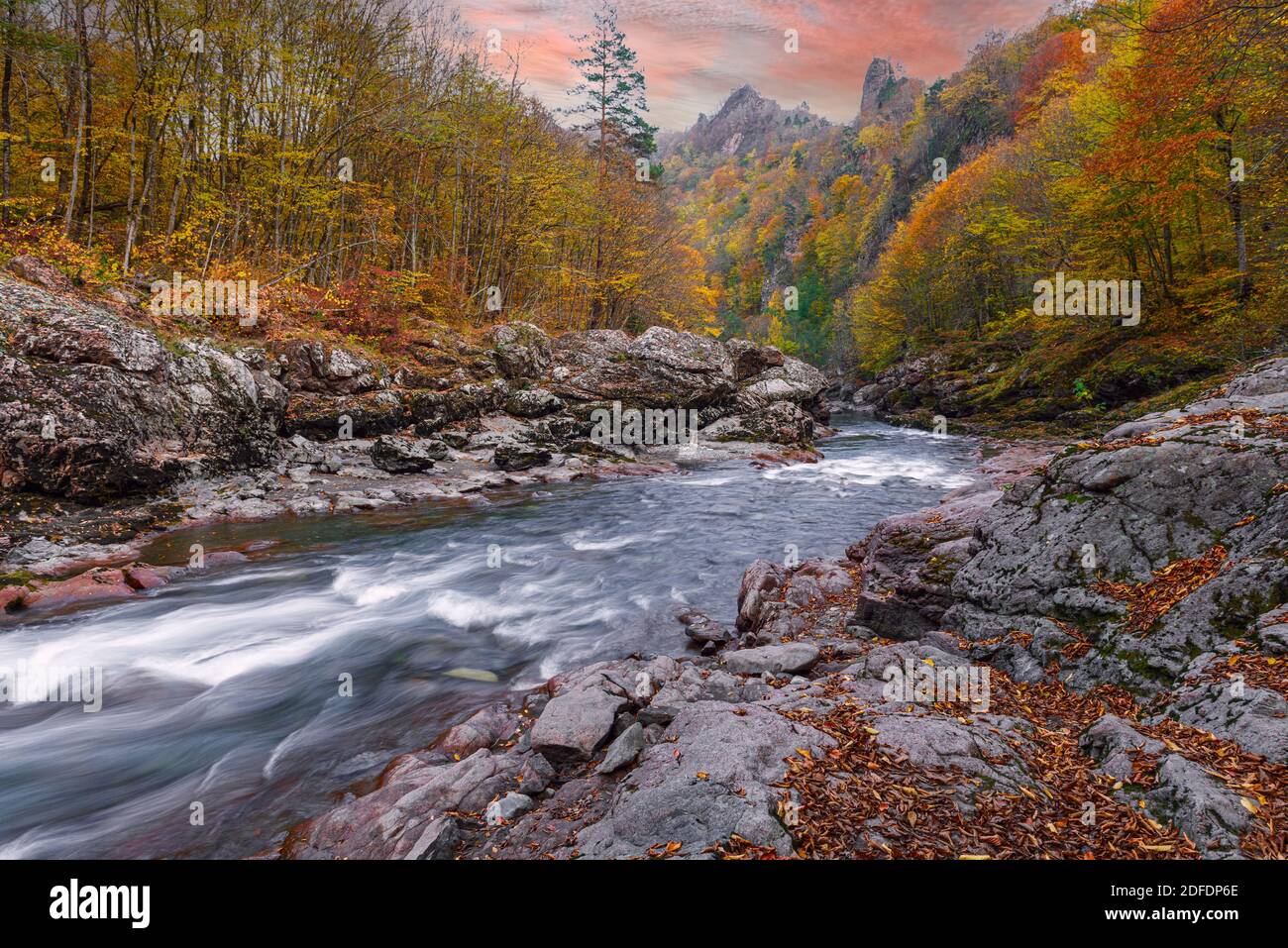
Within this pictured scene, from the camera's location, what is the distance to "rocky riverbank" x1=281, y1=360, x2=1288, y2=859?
2.91 metres

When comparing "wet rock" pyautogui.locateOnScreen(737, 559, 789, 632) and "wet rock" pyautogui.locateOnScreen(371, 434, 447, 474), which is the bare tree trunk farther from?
"wet rock" pyautogui.locateOnScreen(737, 559, 789, 632)

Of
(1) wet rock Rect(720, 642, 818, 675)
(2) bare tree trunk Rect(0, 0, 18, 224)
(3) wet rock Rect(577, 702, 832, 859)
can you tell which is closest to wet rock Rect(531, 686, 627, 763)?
(3) wet rock Rect(577, 702, 832, 859)

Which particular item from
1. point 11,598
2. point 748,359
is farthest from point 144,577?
point 748,359

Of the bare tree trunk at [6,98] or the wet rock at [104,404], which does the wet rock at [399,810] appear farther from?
the bare tree trunk at [6,98]

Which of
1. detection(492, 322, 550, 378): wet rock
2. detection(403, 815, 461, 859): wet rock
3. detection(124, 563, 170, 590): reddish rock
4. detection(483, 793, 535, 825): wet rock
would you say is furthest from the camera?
detection(492, 322, 550, 378): wet rock

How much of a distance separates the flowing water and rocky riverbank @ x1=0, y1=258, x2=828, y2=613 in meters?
1.32

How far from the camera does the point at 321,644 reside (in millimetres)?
8633

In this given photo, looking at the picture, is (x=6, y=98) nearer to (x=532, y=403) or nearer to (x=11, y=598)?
(x=11, y=598)

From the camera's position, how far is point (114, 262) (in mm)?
16047

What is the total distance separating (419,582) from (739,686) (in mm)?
7586

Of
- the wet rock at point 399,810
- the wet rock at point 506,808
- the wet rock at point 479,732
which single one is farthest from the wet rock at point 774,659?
the wet rock at point 506,808

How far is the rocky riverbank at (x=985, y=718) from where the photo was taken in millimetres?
2914

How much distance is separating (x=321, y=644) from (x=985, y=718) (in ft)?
28.6

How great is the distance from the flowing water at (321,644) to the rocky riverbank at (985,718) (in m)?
1.24
